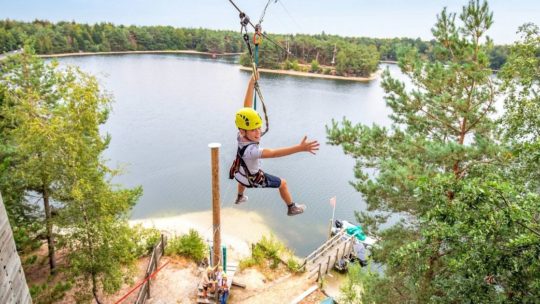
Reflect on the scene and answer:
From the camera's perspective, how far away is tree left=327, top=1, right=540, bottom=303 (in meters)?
3.59

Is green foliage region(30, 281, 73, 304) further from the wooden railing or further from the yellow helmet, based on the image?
the yellow helmet

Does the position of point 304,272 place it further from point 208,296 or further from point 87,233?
point 87,233

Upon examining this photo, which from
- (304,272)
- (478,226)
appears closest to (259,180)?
(478,226)

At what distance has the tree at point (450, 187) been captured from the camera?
3586 millimetres

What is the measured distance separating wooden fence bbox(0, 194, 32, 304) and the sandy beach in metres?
13.9

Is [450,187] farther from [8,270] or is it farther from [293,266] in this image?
[293,266]

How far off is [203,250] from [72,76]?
7.94 m

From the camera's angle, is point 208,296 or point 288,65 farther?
point 288,65

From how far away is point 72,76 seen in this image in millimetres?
10219

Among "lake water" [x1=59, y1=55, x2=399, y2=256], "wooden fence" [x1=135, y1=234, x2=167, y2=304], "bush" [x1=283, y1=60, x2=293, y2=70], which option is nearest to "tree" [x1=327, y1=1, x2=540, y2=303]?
"lake water" [x1=59, y1=55, x2=399, y2=256]

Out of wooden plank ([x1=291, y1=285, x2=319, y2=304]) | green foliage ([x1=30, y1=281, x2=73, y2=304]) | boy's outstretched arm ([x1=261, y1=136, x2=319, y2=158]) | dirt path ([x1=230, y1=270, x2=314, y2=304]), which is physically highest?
boy's outstretched arm ([x1=261, y1=136, x2=319, y2=158])

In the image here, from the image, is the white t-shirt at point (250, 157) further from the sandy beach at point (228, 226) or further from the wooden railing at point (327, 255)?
the sandy beach at point (228, 226)

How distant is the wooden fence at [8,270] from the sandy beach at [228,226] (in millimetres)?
13869

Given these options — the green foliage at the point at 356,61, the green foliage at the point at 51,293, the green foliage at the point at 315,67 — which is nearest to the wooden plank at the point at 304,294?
the green foliage at the point at 51,293
